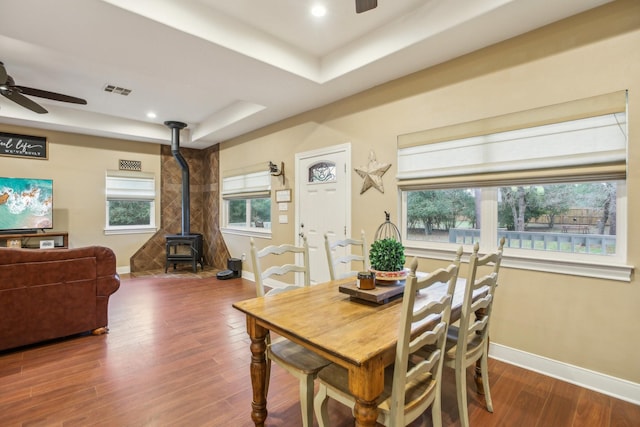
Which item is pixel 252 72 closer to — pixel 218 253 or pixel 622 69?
pixel 622 69

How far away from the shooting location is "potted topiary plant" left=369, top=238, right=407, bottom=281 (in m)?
1.97

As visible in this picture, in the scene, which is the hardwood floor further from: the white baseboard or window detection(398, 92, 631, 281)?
window detection(398, 92, 631, 281)

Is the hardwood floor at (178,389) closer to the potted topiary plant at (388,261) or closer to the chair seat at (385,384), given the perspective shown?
the chair seat at (385,384)

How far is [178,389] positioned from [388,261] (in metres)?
1.75

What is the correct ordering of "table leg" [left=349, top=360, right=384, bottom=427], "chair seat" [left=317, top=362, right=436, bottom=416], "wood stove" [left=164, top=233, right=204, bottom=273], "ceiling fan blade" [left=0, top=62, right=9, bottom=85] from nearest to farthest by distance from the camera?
1. "table leg" [left=349, top=360, right=384, bottom=427]
2. "chair seat" [left=317, top=362, right=436, bottom=416]
3. "ceiling fan blade" [left=0, top=62, right=9, bottom=85]
4. "wood stove" [left=164, top=233, right=204, bottom=273]

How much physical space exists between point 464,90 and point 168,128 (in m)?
5.46

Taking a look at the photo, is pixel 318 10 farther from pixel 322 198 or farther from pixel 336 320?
pixel 336 320

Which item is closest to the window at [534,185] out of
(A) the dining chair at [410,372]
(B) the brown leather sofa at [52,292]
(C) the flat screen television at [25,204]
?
(A) the dining chair at [410,372]

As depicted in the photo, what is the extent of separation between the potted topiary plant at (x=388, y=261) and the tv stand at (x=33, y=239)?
5657 millimetres

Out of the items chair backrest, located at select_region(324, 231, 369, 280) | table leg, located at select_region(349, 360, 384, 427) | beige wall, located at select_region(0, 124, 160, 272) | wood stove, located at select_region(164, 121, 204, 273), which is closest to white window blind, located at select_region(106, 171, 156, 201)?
beige wall, located at select_region(0, 124, 160, 272)

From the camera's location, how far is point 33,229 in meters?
5.05

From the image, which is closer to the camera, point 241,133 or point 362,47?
point 362,47

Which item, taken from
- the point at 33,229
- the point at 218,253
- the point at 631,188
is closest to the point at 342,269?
the point at 631,188

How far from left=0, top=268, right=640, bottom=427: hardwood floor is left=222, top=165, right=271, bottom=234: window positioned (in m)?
2.52
